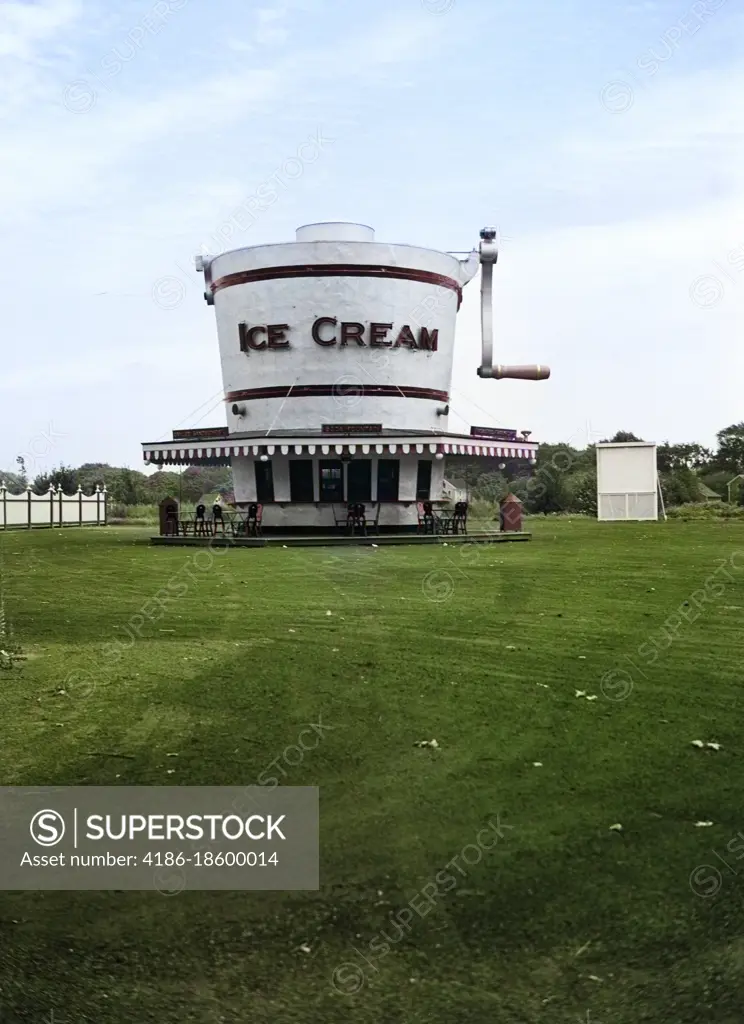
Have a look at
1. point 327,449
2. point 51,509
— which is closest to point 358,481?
point 327,449

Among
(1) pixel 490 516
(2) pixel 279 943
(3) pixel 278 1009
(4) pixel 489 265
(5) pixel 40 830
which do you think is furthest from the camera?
(1) pixel 490 516

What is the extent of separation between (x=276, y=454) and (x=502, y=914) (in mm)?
32130

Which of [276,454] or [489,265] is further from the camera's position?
[489,265]

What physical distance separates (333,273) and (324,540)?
30.8ft

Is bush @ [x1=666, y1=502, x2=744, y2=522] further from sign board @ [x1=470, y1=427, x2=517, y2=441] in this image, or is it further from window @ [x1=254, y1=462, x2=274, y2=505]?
window @ [x1=254, y1=462, x2=274, y2=505]

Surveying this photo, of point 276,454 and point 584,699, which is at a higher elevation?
point 276,454

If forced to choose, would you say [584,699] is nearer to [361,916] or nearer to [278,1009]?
[361,916]

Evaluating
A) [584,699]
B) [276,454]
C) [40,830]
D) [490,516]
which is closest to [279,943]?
[40,830]

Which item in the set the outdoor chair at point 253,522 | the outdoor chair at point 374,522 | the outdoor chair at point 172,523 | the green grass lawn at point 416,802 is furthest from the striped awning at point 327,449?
the green grass lawn at point 416,802

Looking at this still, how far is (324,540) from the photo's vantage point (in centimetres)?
3350

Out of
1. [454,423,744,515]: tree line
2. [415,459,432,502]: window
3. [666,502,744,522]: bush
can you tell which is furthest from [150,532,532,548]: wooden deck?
[454,423,744,515]: tree line

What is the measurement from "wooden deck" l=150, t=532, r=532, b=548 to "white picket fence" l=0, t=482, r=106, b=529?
21.0 meters

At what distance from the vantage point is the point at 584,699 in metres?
9.45

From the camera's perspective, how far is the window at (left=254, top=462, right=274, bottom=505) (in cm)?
3775
